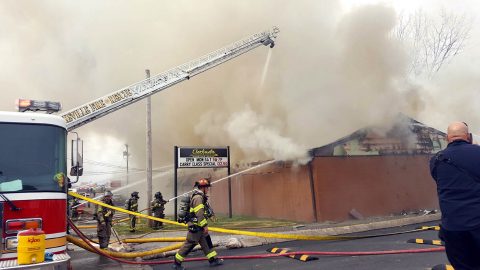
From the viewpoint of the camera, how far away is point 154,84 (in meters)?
11.8

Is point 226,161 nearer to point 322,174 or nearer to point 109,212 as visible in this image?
point 322,174

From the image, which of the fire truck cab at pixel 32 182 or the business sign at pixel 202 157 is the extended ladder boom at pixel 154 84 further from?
the fire truck cab at pixel 32 182

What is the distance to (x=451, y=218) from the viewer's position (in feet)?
9.02

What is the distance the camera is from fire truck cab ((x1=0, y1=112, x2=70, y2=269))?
361cm

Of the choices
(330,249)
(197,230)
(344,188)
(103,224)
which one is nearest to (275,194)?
(344,188)

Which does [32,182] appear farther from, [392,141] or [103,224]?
[392,141]

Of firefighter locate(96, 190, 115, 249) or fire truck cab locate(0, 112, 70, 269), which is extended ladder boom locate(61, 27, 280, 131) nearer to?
firefighter locate(96, 190, 115, 249)

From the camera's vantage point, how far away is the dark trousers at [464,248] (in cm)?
263

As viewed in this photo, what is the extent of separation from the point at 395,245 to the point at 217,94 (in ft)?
33.9

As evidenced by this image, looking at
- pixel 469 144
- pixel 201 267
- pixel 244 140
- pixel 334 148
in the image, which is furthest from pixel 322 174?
pixel 469 144

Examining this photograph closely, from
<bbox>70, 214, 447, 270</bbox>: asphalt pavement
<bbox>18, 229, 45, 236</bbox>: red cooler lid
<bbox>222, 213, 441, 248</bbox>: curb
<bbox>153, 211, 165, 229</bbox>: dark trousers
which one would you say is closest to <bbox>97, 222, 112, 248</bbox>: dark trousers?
<bbox>70, 214, 447, 270</bbox>: asphalt pavement

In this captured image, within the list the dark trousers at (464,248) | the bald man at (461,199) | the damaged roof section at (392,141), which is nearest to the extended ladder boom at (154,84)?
the damaged roof section at (392,141)

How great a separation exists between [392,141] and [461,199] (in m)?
10.6

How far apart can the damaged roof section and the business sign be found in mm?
3496
